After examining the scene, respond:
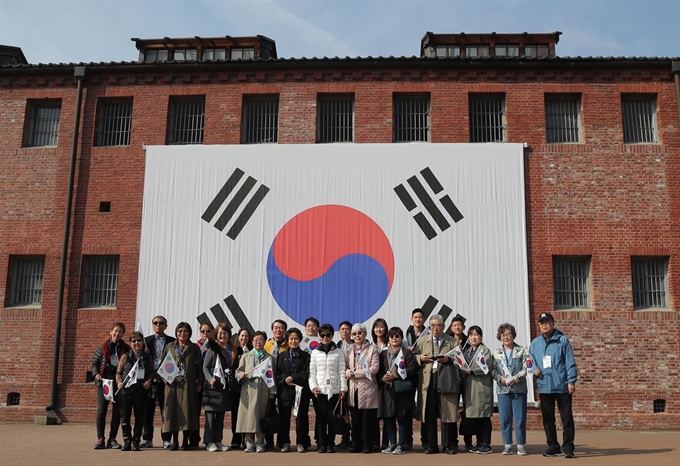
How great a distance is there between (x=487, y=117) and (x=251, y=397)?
10153mm

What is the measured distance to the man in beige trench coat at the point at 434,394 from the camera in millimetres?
9289

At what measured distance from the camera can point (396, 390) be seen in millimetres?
9297

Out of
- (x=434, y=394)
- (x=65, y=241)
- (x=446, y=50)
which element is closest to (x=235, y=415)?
(x=434, y=394)

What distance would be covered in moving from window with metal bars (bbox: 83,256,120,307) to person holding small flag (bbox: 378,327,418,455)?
9.03 meters

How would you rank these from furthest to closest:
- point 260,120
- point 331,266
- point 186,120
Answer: point 186,120 → point 260,120 → point 331,266

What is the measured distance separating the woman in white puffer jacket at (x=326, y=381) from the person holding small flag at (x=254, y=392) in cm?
68

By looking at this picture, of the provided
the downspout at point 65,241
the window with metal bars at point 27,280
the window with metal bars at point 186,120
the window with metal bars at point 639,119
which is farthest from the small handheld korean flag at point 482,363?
the window with metal bars at point 27,280

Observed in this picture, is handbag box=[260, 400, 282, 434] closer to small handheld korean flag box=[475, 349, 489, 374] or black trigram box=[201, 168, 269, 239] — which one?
small handheld korean flag box=[475, 349, 489, 374]

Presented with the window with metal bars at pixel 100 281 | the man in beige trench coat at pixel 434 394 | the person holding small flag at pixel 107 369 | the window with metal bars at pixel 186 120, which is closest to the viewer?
the man in beige trench coat at pixel 434 394

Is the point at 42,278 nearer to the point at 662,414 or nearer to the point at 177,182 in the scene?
the point at 177,182

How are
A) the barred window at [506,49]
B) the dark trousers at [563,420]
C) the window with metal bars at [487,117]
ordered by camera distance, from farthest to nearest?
the barred window at [506,49] → the window with metal bars at [487,117] → the dark trousers at [563,420]

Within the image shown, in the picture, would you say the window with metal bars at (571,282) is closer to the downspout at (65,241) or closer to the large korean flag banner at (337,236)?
the large korean flag banner at (337,236)

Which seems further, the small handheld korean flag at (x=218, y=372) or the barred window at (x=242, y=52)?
the barred window at (x=242, y=52)

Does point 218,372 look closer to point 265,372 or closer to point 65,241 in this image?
point 265,372
